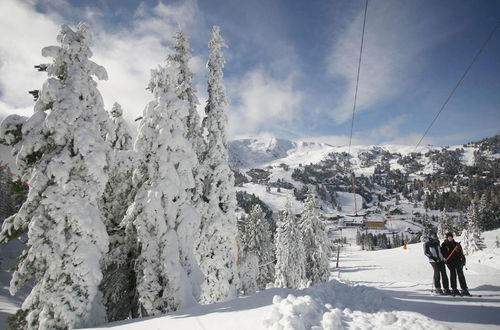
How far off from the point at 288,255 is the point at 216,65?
26767 millimetres

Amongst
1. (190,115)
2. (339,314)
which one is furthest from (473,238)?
(339,314)

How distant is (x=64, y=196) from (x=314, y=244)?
32.4 meters

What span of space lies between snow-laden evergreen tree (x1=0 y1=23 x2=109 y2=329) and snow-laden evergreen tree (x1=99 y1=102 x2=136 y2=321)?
139 cm

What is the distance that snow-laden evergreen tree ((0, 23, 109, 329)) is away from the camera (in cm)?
974

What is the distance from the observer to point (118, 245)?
13.8 meters

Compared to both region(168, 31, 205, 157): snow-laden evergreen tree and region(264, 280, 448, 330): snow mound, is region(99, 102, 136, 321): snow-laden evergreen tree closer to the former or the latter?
region(168, 31, 205, 157): snow-laden evergreen tree

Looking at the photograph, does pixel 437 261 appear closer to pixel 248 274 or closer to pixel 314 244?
pixel 248 274

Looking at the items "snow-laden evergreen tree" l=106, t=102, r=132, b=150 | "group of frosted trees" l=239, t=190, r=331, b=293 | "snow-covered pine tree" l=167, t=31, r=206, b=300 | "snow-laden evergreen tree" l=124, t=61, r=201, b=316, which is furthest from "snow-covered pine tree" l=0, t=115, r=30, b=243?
"group of frosted trees" l=239, t=190, r=331, b=293

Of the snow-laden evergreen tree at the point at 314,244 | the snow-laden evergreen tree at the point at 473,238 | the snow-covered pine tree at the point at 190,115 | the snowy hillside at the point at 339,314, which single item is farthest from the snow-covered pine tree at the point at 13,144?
the snow-laden evergreen tree at the point at 473,238

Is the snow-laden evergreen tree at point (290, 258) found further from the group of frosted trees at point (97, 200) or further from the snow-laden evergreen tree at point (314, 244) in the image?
the group of frosted trees at point (97, 200)

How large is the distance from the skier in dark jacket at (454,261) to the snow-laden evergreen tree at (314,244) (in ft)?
88.9

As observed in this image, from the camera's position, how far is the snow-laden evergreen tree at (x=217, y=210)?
18422 mm

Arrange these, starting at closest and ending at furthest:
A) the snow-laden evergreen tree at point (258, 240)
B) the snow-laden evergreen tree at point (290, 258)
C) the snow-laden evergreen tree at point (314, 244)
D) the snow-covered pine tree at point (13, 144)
Answer: 1. the snow-covered pine tree at point (13, 144)
2. the snow-laden evergreen tree at point (314, 244)
3. the snow-laden evergreen tree at point (290, 258)
4. the snow-laden evergreen tree at point (258, 240)

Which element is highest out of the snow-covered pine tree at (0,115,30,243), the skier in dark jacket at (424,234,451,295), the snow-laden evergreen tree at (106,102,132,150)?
the snow-laden evergreen tree at (106,102,132,150)
